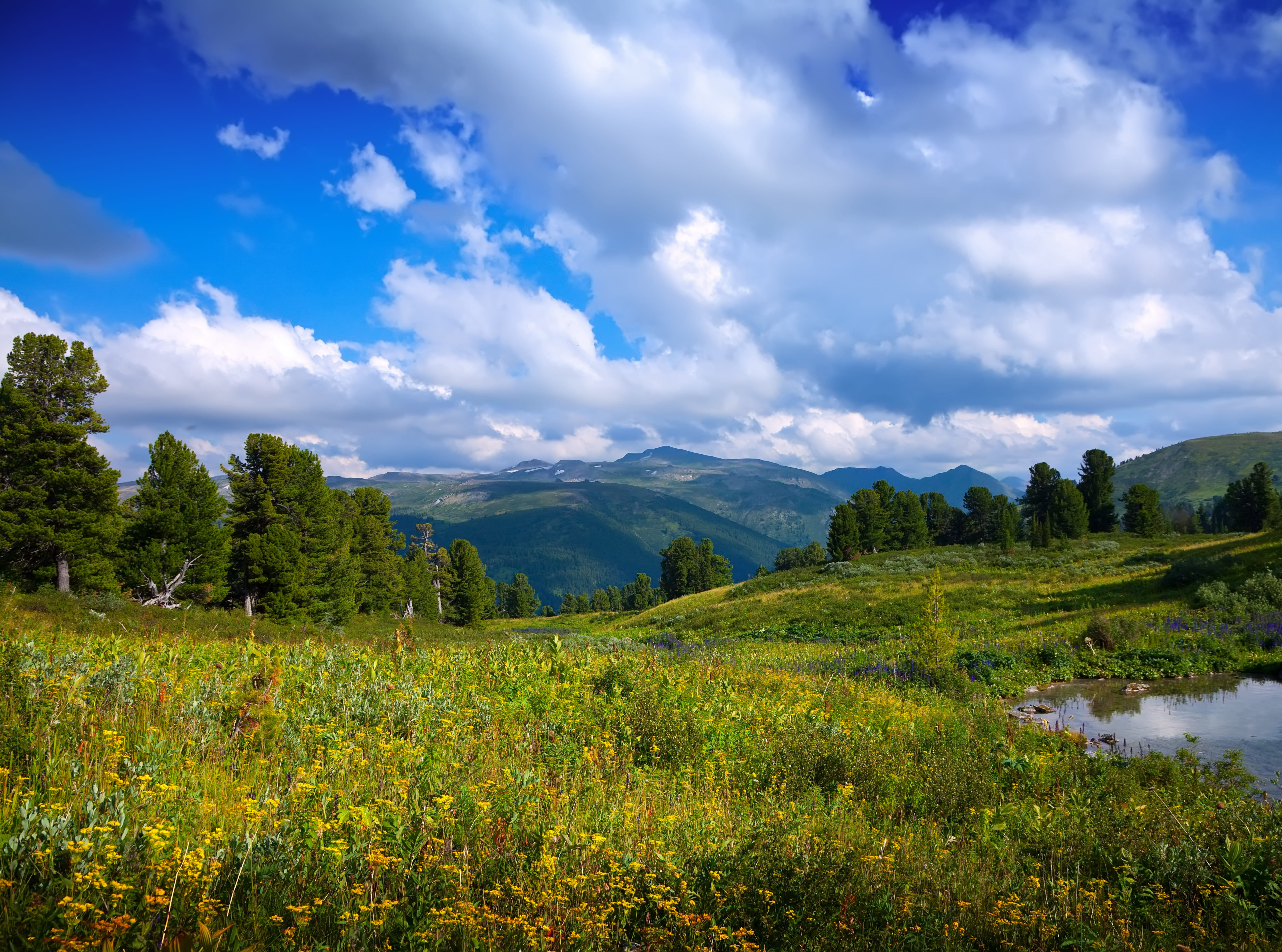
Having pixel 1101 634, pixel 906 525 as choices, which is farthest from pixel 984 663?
pixel 906 525

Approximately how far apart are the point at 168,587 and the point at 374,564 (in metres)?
26.3

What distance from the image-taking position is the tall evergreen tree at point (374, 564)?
196 ft

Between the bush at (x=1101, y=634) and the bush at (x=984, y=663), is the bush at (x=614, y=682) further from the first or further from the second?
the bush at (x=1101, y=634)

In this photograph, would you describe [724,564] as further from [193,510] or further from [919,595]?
[193,510]

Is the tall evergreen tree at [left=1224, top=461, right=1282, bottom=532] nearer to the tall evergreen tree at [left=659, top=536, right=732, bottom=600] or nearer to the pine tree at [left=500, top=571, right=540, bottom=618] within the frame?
the tall evergreen tree at [left=659, top=536, right=732, bottom=600]

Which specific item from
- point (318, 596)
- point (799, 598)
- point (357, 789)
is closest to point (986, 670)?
point (357, 789)

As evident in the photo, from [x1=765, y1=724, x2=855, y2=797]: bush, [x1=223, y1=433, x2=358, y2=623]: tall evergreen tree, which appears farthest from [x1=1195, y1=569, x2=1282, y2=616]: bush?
[x1=223, y1=433, x2=358, y2=623]: tall evergreen tree

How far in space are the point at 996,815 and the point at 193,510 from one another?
4283cm

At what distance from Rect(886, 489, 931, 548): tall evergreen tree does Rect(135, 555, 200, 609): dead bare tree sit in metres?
82.4

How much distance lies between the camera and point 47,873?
9.89ft

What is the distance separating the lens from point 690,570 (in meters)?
107

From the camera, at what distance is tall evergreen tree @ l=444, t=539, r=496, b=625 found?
77.0 metres

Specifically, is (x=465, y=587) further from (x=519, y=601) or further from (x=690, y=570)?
(x=690, y=570)

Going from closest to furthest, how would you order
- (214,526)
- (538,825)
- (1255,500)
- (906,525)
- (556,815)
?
1. (538,825)
2. (556,815)
3. (214,526)
4. (1255,500)
5. (906,525)
